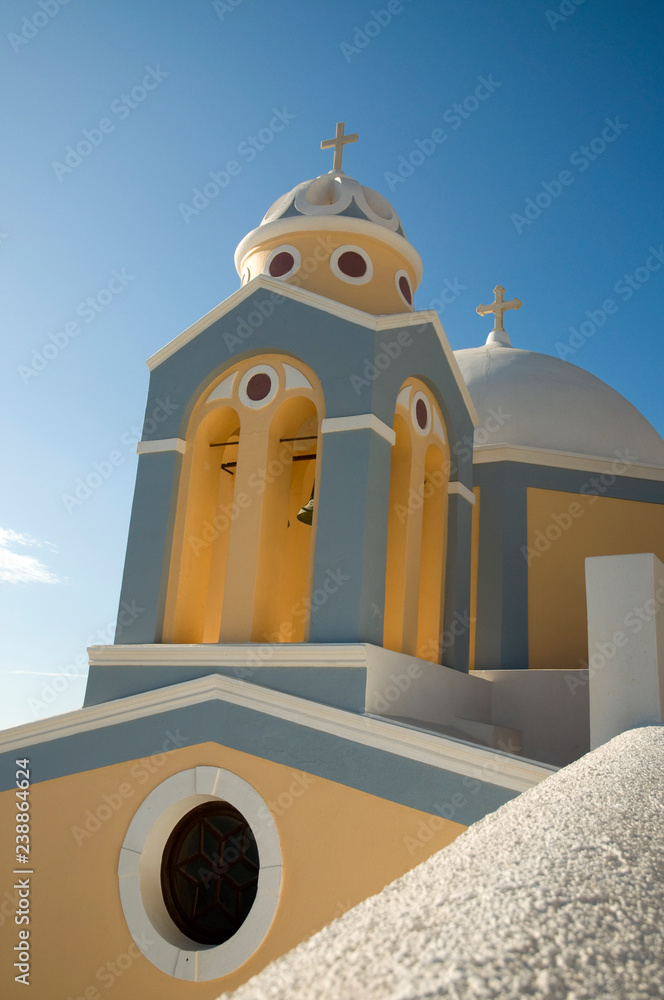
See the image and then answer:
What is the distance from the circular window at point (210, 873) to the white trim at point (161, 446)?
3.11m

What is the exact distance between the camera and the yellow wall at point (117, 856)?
493 centimetres

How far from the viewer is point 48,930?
571cm

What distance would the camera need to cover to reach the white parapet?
396 centimetres

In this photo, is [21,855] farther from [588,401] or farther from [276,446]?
[588,401]

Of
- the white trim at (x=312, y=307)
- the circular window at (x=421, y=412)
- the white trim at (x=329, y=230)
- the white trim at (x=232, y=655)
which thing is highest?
the white trim at (x=329, y=230)

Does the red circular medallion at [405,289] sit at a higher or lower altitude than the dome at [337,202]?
lower

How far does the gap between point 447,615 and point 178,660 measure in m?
2.60

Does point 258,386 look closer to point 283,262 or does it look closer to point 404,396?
point 404,396

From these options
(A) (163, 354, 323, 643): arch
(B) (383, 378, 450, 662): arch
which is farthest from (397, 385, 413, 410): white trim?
(A) (163, 354, 323, 643): arch

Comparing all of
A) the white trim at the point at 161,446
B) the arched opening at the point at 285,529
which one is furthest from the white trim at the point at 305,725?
the white trim at the point at 161,446

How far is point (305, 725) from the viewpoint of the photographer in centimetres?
553

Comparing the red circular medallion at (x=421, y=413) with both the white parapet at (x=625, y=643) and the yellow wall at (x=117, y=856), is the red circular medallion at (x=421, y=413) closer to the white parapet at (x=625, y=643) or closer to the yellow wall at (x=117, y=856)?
the white parapet at (x=625, y=643)

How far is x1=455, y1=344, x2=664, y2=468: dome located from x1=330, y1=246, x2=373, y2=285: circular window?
2.75m

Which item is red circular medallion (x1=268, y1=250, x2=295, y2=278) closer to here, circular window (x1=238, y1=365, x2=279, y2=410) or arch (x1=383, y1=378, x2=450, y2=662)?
circular window (x1=238, y1=365, x2=279, y2=410)
